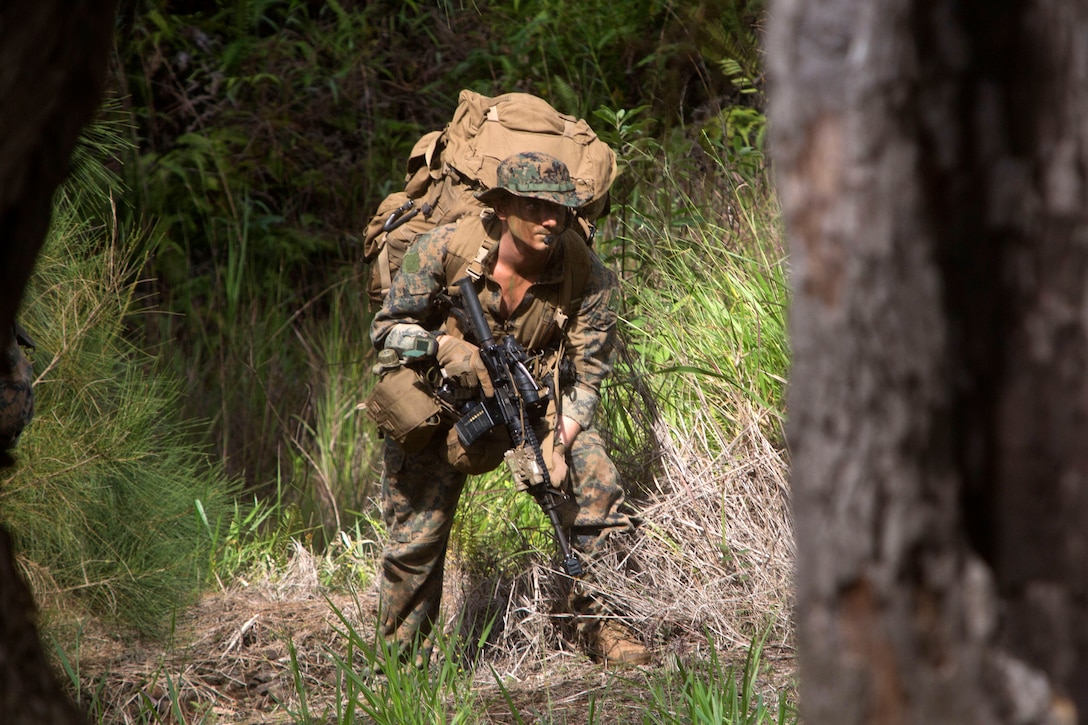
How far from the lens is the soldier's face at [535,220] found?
3.66 meters

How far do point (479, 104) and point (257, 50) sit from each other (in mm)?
3867

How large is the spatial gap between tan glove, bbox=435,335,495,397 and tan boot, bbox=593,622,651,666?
0.92 metres

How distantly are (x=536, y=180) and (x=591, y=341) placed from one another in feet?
2.16

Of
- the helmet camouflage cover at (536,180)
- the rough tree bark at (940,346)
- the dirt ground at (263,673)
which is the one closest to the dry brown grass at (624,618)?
the dirt ground at (263,673)

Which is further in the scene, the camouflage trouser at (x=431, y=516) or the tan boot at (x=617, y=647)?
the camouflage trouser at (x=431, y=516)

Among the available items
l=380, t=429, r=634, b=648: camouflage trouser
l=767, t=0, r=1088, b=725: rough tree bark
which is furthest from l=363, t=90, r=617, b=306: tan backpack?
l=767, t=0, r=1088, b=725: rough tree bark

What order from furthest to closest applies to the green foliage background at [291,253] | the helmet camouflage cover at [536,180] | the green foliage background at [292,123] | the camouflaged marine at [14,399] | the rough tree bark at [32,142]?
the green foliage background at [292,123]
the green foliage background at [291,253]
the helmet camouflage cover at [536,180]
the camouflaged marine at [14,399]
the rough tree bark at [32,142]

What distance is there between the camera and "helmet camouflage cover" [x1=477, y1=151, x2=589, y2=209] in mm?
3570

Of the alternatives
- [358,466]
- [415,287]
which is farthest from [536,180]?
[358,466]

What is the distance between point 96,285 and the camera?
14.8 ft

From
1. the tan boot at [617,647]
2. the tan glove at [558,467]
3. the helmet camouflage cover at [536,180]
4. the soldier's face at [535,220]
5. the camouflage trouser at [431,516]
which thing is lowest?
the tan boot at [617,647]

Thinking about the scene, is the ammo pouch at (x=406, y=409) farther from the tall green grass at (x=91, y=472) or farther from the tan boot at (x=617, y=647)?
the tall green grass at (x=91, y=472)

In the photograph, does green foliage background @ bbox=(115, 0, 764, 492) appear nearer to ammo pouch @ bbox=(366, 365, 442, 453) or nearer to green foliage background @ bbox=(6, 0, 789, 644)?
green foliage background @ bbox=(6, 0, 789, 644)

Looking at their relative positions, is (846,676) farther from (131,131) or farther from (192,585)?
(131,131)
